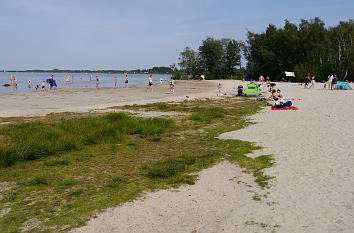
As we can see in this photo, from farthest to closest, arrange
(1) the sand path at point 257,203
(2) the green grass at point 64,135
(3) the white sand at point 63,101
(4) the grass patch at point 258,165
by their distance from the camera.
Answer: (3) the white sand at point 63,101 < (2) the green grass at point 64,135 < (4) the grass patch at point 258,165 < (1) the sand path at point 257,203

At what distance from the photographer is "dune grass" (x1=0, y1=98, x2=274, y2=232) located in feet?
14.6

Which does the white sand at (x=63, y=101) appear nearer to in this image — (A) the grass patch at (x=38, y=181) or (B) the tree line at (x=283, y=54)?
(A) the grass patch at (x=38, y=181)

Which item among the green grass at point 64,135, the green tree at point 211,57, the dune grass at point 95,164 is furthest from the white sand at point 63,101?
the green tree at point 211,57

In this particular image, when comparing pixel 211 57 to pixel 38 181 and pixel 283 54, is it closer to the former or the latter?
pixel 283 54

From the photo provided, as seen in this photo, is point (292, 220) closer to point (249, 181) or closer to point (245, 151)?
point (249, 181)

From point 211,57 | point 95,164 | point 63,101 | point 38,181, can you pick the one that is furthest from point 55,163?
point 211,57

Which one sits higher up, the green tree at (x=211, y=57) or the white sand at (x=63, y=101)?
the green tree at (x=211, y=57)

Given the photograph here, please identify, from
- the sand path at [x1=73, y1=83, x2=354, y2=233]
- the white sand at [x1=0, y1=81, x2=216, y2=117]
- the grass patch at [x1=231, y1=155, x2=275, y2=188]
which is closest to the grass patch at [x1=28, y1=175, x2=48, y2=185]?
the sand path at [x1=73, y1=83, x2=354, y2=233]

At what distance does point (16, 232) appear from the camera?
3.73m

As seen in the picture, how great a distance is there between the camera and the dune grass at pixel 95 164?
4453 mm

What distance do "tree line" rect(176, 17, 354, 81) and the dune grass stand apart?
5638 centimetres

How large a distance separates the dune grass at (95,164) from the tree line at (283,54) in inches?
2220

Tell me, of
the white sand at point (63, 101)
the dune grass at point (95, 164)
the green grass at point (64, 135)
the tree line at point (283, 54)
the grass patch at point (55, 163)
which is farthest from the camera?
the tree line at point (283, 54)

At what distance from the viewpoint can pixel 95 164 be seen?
6695mm
